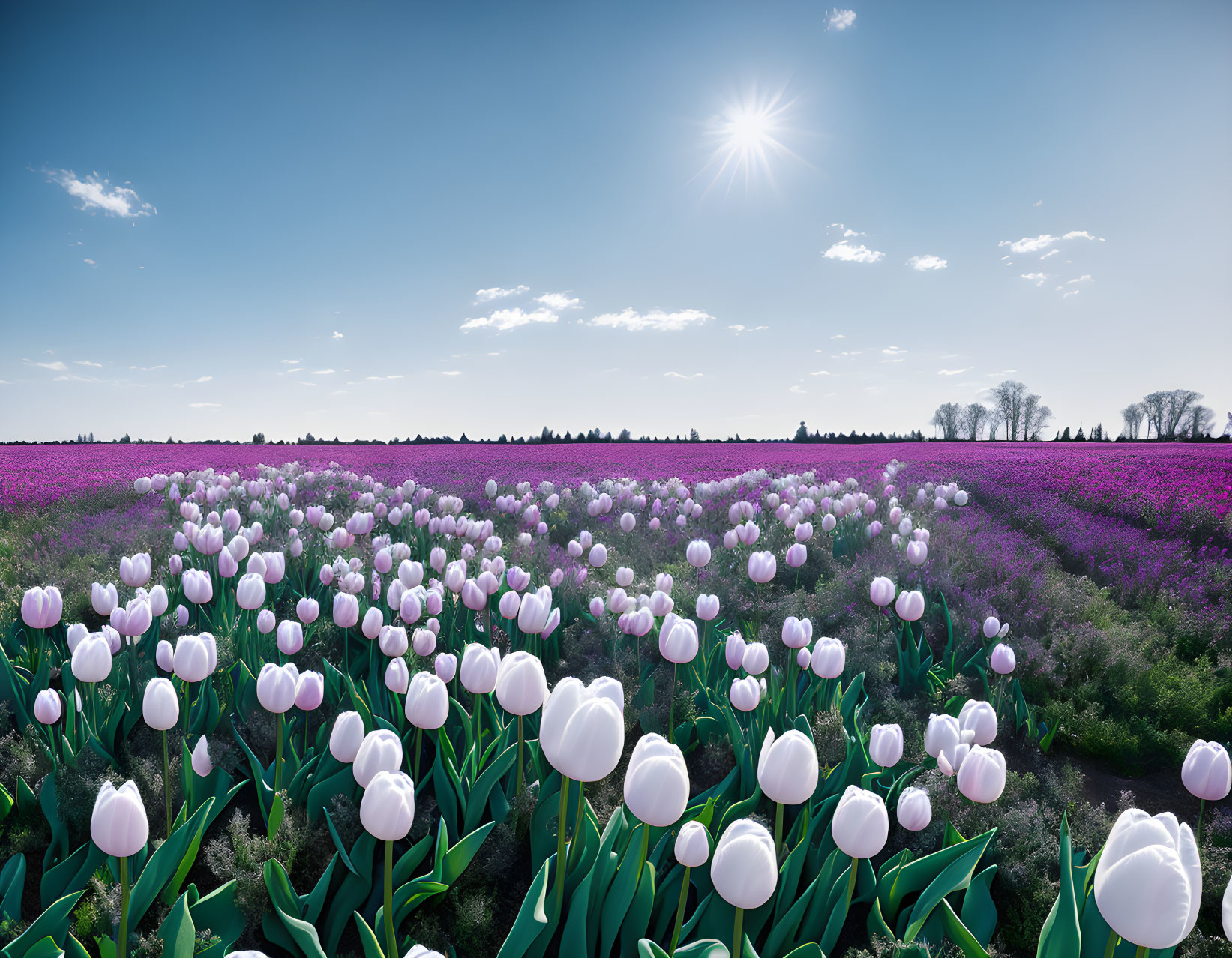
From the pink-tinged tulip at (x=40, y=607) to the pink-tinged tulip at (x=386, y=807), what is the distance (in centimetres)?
250

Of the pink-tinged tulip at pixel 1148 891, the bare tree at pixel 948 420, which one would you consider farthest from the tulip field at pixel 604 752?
the bare tree at pixel 948 420

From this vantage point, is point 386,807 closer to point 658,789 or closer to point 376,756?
point 376,756

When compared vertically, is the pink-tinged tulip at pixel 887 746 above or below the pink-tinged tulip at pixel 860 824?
below

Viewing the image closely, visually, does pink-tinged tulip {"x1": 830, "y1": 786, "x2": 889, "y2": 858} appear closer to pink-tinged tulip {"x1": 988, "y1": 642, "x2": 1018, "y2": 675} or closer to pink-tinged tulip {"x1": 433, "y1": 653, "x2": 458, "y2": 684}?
pink-tinged tulip {"x1": 433, "y1": 653, "x2": 458, "y2": 684}

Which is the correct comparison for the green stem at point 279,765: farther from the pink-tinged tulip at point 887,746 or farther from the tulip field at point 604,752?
the pink-tinged tulip at point 887,746

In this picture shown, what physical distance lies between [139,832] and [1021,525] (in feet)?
33.5

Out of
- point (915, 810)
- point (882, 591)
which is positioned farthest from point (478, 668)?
point (882, 591)

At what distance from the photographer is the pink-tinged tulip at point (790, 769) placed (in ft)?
5.60

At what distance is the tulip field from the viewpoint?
5.53ft

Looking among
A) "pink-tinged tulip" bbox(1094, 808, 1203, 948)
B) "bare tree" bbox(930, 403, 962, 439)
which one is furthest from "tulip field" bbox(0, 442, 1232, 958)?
"bare tree" bbox(930, 403, 962, 439)

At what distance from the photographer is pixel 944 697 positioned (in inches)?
152

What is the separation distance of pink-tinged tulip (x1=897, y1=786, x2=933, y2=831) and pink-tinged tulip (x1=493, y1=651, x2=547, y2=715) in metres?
1.24

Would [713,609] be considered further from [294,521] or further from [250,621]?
[294,521]


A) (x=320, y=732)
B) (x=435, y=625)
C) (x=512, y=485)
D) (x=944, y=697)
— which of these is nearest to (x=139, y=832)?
(x=320, y=732)
